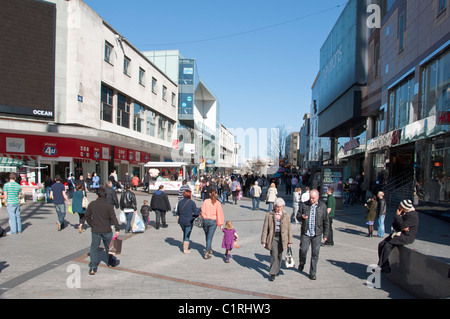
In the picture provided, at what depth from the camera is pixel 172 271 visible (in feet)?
21.9

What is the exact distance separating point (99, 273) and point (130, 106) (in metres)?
26.2

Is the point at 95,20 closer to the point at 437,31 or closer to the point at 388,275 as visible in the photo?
the point at 437,31

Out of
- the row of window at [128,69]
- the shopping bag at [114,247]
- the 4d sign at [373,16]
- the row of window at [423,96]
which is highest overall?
the 4d sign at [373,16]

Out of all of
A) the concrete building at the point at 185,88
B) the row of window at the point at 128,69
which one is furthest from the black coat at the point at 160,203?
the concrete building at the point at 185,88

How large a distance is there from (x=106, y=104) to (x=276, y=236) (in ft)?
76.4

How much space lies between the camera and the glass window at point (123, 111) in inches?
1122

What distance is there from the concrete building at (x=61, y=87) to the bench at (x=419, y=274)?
19592mm

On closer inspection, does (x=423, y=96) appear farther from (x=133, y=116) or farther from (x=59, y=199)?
(x=133, y=116)

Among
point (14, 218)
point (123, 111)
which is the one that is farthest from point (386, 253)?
point (123, 111)

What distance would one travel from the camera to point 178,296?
525 cm

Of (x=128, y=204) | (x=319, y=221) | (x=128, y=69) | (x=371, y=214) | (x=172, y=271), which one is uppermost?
(x=128, y=69)

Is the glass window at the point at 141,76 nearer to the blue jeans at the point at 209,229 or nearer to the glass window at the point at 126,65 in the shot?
the glass window at the point at 126,65

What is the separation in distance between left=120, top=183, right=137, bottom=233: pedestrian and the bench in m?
7.32
